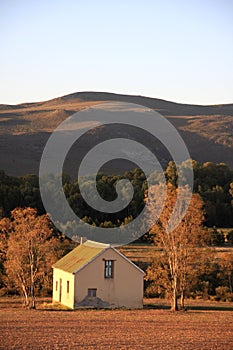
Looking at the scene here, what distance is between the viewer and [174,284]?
42.7m

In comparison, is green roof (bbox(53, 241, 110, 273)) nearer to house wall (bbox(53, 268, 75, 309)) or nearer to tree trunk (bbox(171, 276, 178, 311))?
house wall (bbox(53, 268, 75, 309))

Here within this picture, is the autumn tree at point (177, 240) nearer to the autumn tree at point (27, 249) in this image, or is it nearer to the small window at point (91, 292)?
the small window at point (91, 292)

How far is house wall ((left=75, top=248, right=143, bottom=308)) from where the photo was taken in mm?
44656

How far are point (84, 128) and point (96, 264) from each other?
105770 mm

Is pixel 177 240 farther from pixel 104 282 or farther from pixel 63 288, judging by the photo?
pixel 63 288

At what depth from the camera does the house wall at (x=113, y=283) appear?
4466 cm

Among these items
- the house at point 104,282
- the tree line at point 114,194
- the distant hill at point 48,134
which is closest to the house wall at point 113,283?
the house at point 104,282

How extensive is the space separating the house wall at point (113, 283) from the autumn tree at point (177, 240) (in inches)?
91.6

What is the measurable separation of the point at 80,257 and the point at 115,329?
53.9 ft

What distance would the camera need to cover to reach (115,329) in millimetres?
31031

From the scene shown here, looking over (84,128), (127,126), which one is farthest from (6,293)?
(127,126)

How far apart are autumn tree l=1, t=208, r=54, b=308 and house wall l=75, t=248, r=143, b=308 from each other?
254 centimetres

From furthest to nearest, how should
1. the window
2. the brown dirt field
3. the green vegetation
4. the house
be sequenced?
the window
the house
the green vegetation
the brown dirt field

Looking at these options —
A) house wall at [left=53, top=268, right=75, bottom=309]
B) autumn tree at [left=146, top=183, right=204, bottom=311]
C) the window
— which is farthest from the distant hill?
autumn tree at [left=146, top=183, right=204, bottom=311]
